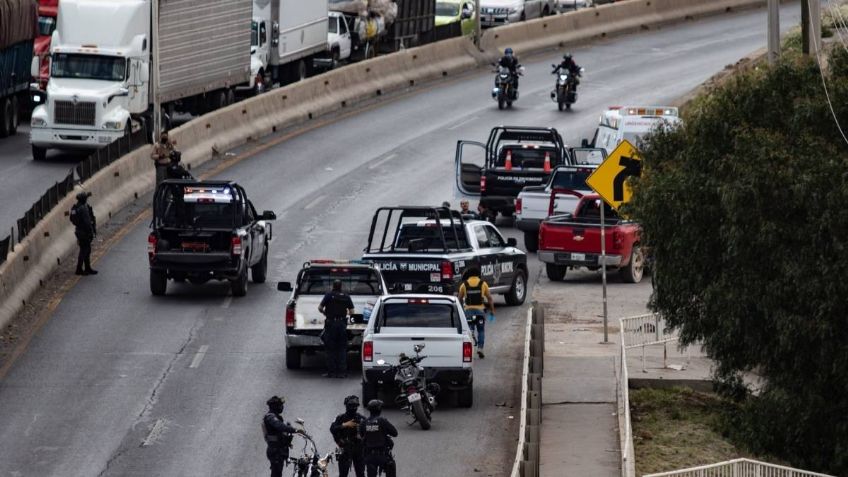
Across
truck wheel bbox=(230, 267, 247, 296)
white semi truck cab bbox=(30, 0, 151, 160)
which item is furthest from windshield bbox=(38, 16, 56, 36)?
truck wheel bbox=(230, 267, 247, 296)

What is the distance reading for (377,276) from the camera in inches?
1099

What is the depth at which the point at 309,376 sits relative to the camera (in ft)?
89.4

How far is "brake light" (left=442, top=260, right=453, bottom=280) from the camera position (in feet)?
98.6

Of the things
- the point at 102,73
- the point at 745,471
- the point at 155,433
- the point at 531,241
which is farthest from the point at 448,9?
the point at 745,471

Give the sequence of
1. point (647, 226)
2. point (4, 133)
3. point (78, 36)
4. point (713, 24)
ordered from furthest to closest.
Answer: point (713, 24) → point (4, 133) → point (78, 36) → point (647, 226)

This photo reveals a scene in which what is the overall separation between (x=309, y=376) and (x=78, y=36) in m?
19.0

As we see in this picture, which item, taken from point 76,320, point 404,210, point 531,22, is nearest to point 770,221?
point 404,210

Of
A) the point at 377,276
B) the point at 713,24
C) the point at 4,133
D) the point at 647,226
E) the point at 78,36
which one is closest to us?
the point at 647,226

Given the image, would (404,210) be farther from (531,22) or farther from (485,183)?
(531,22)

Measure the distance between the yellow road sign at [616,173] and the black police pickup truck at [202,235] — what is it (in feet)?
21.1

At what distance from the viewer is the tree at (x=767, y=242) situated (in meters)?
23.6

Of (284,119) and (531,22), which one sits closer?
(284,119)

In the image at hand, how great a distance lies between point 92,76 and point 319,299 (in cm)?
1829

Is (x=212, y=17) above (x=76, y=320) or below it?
above
